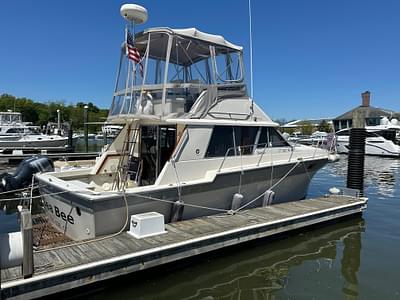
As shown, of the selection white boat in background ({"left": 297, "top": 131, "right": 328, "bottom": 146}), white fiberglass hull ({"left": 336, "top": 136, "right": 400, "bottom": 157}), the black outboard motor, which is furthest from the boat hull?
white fiberglass hull ({"left": 336, "top": 136, "right": 400, "bottom": 157})

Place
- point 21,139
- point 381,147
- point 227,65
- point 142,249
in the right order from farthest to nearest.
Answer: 1. point 381,147
2. point 21,139
3. point 227,65
4. point 142,249

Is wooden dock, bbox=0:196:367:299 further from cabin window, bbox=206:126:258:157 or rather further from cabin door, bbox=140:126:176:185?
cabin door, bbox=140:126:176:185

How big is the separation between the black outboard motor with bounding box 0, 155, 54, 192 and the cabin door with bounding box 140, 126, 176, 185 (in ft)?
19.5

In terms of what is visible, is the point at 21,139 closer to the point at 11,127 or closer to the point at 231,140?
the point at 11,127

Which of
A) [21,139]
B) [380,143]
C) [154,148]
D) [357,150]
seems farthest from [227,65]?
[380,143]

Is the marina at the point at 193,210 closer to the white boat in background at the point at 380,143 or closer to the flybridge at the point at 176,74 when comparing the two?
the flybridge at the point at 176,74

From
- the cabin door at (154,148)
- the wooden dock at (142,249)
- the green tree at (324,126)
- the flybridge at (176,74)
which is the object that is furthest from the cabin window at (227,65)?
the green tree at (324,126)

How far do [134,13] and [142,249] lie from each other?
4817mm

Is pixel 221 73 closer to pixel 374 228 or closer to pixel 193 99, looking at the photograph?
pixel 193 99

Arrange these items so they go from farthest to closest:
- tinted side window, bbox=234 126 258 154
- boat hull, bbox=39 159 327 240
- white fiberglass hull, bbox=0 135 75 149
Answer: white fiberglass hull, bbox=0 135 75 149 < tinted side window, bbox=234 126 258 154 < boat hull, bbox=39 159 327 240

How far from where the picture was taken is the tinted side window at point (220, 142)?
25.7 feet

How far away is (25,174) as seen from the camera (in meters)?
12.5

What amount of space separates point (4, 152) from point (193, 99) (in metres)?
21.3

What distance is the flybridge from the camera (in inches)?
300
